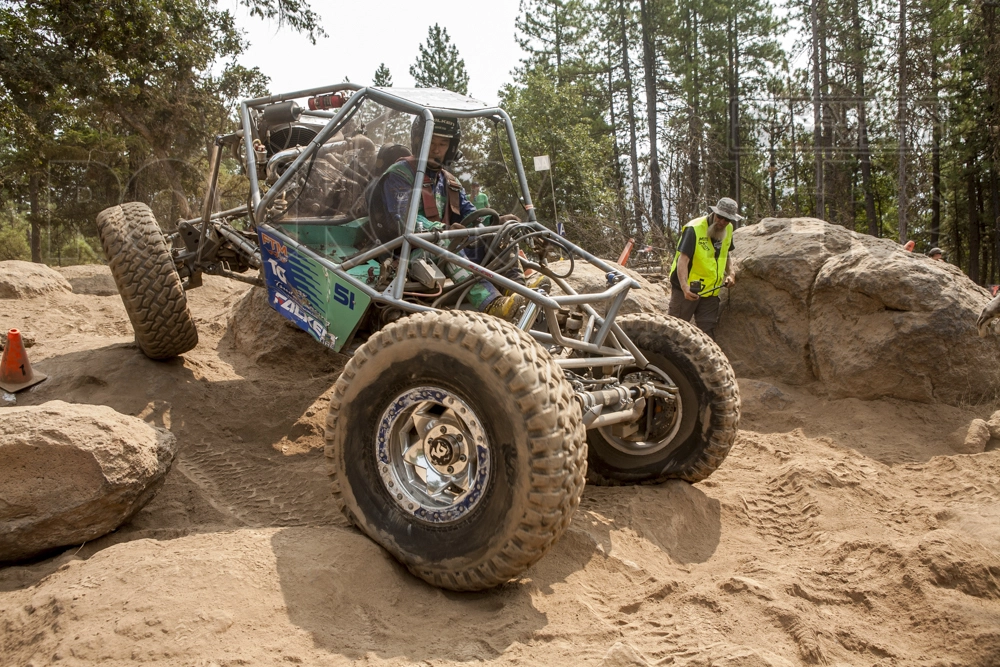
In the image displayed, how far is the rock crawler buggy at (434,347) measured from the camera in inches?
124

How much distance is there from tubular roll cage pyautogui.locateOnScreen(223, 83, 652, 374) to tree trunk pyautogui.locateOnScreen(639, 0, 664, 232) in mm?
14679

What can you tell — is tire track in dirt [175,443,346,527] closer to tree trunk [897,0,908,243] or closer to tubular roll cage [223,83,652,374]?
tubular roll cage [223,83,652,374]

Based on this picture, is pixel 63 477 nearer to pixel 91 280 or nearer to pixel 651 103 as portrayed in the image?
pixel 91 280

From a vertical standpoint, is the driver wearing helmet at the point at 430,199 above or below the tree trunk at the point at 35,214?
below

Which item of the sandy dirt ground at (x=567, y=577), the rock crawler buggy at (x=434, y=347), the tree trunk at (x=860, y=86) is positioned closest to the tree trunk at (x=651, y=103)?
the tree trunk at (x=860, y=86)

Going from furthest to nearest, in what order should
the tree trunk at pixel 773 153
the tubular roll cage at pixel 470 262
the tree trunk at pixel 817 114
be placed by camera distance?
the tree trunk at pixel 773 153 → the tree trunk at pixel 817 114 → the tubular roll cage at pixel 470 262

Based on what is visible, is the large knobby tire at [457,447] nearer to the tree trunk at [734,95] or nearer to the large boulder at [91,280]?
the large boulder at [91,280]

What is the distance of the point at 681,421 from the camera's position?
14.8 feet

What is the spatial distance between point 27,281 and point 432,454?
678 cm

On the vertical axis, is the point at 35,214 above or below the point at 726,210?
above

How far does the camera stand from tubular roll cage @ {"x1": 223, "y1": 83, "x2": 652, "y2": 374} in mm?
3965

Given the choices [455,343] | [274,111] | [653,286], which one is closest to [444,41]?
[653,286]

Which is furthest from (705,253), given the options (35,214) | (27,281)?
(35,214)

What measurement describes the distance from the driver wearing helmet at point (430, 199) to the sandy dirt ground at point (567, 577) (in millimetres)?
1315
